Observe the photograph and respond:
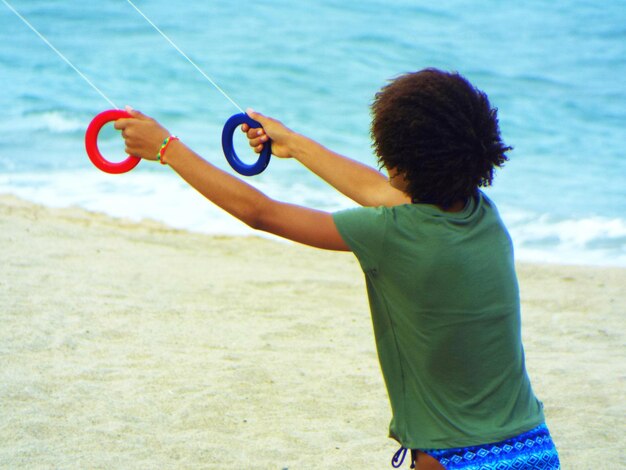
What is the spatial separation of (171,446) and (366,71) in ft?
42.0

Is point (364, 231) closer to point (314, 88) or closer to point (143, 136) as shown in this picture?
point (143, 136)

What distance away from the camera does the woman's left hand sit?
2.21 meters

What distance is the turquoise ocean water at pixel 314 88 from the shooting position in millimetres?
9703

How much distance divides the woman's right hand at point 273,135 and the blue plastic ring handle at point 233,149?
0.05 ft

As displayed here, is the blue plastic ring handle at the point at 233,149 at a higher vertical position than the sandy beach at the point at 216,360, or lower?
higher

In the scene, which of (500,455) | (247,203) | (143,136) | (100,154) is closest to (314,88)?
(100,154)

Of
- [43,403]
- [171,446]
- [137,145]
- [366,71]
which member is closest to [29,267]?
[43,403]

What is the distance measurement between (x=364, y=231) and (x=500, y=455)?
0.58 meters

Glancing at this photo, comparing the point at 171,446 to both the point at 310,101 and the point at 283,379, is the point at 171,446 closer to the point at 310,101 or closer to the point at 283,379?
the point at 283,379

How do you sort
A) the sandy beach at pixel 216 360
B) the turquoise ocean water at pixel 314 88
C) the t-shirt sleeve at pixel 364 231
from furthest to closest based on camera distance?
1. the turquoise ocean water at pixel 314 88
2. the sandy beach at pixel 216 360
3. the t-shirt sleeve at pixel 364 231

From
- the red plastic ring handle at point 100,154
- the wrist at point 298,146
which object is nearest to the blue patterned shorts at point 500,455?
the wrist at point 298,146

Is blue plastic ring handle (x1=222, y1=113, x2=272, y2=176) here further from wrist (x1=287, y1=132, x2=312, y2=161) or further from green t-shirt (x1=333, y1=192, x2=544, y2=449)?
green t-shirt (x1=333, y1=192, x2=544, y2=449)

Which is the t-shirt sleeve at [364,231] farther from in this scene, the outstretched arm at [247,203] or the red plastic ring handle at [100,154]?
the red plastic ring handle at [100,154]

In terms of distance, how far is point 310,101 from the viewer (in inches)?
578
